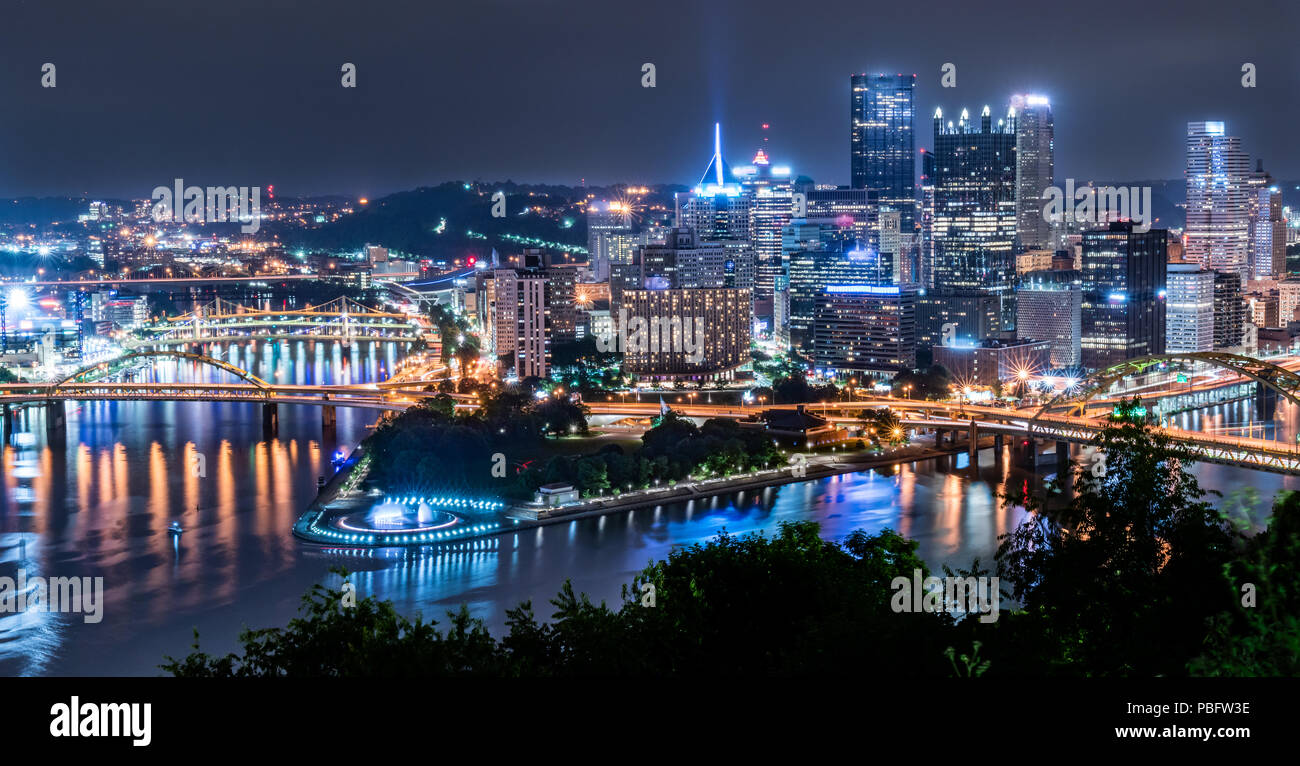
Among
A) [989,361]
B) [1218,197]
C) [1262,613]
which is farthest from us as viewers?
[1218,197]

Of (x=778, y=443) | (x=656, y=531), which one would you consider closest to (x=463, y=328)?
(x=778, y=443)

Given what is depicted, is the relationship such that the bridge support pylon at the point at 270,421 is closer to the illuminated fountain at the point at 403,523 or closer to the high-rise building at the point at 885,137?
the illuminated fountain at the point at 403,523

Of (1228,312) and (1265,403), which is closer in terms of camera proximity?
(1265,403)

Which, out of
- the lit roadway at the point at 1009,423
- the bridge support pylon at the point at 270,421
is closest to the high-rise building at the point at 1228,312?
the lit roadway at the point at 1009,423

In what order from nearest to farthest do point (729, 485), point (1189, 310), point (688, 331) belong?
point (729, 485) → point (688, 331) → point (1189, 310)

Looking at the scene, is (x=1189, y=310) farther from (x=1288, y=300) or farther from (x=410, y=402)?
(x=410, y=402)

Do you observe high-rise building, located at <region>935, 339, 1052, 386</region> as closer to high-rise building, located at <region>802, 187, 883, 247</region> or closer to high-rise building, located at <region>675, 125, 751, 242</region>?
high-rise building, located at <region>675, 125, 751, 242</region>

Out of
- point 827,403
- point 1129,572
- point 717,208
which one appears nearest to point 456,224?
point 717,208

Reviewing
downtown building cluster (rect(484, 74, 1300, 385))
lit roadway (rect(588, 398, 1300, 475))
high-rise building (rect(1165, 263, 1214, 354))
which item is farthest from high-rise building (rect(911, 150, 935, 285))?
lit roadway (rect(588, 398, 1300, 475))
